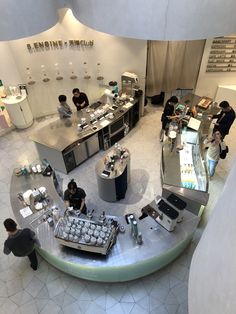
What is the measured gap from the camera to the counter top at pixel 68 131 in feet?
21.1

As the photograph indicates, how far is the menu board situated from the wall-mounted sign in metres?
3.57

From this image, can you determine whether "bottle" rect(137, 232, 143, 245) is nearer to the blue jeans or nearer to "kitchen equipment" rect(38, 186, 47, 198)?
"kitchen equipment" rect(38, 186, 47, 198)

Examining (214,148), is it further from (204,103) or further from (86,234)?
(86,234)

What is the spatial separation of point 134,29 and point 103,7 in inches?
29.1

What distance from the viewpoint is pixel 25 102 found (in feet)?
25.3

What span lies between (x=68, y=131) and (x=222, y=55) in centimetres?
506

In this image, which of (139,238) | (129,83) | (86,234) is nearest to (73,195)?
(86,234)

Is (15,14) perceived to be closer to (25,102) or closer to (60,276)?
(25,102)

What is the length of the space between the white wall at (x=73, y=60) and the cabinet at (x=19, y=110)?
44 cm

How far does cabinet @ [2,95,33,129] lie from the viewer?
7.49 metres

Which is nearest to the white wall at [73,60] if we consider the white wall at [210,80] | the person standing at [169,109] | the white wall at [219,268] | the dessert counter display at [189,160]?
the person standing at [169,109]

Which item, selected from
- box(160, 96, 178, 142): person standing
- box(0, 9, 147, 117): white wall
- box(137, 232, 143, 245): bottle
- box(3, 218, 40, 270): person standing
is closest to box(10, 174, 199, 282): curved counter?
box(137, 232, 143, 245): bottle

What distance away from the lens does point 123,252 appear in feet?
13.8

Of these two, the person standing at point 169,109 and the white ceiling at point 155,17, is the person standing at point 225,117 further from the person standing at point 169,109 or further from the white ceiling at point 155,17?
the white ceiling at point 155,17
